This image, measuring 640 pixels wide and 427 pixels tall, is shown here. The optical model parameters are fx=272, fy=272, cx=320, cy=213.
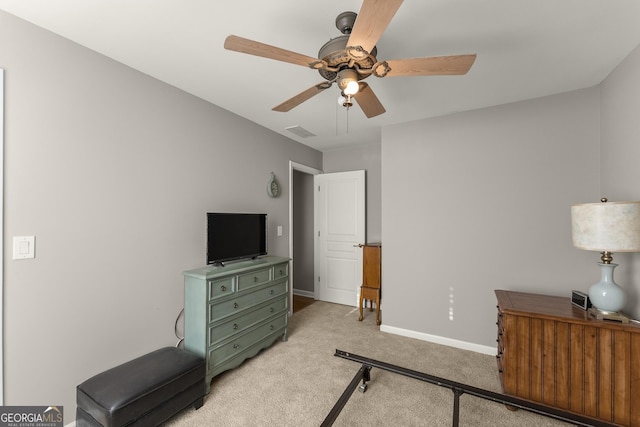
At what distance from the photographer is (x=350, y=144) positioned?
434 cm

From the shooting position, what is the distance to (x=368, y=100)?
177cm

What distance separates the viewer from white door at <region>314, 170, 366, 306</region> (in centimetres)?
433

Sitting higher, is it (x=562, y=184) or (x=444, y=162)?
(x=444, y=162)

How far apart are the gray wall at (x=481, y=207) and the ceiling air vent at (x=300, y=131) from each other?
40.4 inches

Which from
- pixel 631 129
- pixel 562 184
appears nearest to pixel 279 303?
pixel 562 184

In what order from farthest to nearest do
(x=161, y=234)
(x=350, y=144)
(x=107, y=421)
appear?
(x=350, y=144), (x=161, y=234), (x=107, y=421)

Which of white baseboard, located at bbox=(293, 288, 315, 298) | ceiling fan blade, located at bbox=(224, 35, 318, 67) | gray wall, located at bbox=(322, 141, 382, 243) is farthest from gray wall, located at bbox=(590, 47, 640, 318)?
white baseboard, located at bbox=(293, 288, 315, 298)

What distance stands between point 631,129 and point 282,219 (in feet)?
11.1

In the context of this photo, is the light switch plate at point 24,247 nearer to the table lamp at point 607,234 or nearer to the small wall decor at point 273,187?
the small wall decor at point 273,187

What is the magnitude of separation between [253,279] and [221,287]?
387 mm

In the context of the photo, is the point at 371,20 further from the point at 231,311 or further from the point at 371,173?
the point at 371,173

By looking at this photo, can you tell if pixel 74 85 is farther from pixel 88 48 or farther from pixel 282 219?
pixel 282 219

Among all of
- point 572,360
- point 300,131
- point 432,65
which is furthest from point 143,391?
point 300,131

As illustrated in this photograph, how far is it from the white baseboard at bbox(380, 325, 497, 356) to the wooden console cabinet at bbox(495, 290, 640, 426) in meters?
0.85
